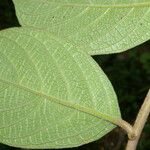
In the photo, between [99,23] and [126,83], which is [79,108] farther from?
[126,83]

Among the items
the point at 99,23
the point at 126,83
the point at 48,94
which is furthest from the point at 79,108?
the point at 126,83

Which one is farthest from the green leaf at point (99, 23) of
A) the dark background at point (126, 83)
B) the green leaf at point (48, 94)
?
the dark background at point (126, 83)

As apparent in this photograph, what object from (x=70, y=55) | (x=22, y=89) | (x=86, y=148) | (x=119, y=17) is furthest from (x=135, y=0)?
(x=86, y=148)

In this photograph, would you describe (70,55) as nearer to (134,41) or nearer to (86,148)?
(134,41)

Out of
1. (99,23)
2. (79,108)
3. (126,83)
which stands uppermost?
(99,23)

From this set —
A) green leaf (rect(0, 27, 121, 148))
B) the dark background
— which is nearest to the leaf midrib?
green leaf (rect(0, 27, 121, 148))
